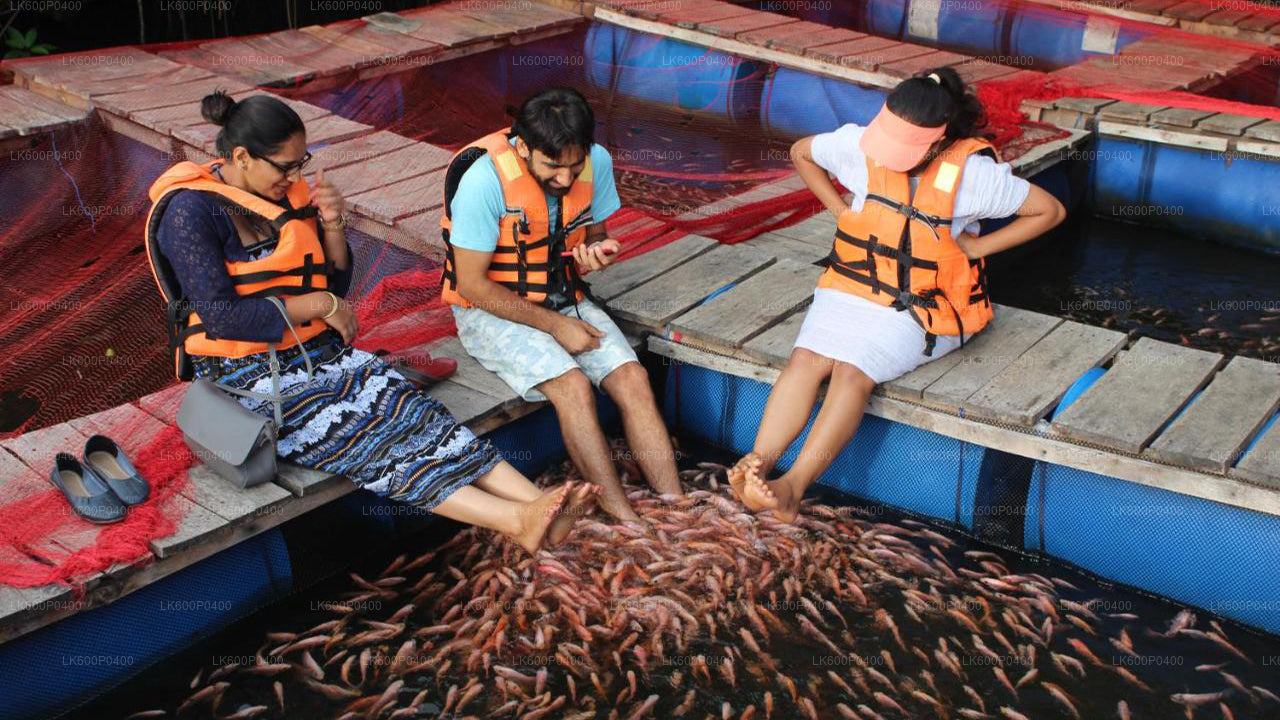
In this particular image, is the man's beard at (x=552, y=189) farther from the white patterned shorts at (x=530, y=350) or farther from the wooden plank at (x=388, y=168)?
the wooden plank at (x=388, y=168)

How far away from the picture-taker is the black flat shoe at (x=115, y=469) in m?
3.90

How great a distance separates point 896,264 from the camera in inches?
186

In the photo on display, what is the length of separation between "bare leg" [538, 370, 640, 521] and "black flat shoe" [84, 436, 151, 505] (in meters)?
1.62

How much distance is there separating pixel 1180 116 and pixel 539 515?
235 inches

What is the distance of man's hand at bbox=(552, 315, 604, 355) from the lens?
15.7 ft

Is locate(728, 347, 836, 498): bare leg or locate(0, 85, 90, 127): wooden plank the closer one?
locate(728, 347, 836, 498): bare leg

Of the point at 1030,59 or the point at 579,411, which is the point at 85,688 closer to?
the point at 579,411

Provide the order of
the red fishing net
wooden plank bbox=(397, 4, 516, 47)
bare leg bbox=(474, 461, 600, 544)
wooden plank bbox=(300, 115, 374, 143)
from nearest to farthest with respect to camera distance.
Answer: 1. bare leg bbox=(474, 461, 600, 544)
2. the red fishing net
3. wooden plank bbox=(300, 115, 374, 143)
4. wooden plank bbox=(397, 4, 516, 47)

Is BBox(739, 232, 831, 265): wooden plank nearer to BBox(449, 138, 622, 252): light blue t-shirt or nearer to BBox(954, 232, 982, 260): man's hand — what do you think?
BBox(954, 232, 982, 260): man's hand

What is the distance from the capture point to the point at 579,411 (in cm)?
470

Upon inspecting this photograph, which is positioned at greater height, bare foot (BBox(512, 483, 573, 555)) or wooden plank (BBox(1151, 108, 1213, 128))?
wooden plank (BBox(1151, 108, 1213, 128))

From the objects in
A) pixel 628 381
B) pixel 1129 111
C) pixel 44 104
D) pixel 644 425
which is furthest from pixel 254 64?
pixel 1129 111

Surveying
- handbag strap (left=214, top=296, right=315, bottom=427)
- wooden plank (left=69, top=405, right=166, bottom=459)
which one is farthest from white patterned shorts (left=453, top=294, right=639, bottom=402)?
wooden plank (left=69, top=405, right=166, bottom=459)

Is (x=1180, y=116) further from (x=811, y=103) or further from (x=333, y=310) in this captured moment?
(x=333, y=310)
